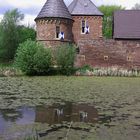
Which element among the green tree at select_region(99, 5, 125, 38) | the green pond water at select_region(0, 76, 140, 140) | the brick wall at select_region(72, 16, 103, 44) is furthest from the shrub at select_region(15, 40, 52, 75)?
the green tree at select_region(99, 5, 125, 38)

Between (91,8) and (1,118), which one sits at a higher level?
(91,8)

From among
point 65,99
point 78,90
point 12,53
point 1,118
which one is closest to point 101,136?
point 1,118

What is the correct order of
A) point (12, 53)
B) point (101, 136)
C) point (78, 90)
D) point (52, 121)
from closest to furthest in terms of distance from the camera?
point (101, 136), point (52, 121), point (78, 90), point (12, 53)

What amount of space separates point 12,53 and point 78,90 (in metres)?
33.4

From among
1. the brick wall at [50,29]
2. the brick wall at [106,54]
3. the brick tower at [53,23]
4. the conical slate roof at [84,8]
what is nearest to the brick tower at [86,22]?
the conical slate roof at [84,8]

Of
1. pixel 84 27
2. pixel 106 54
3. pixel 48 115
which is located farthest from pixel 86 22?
pixel 48 115

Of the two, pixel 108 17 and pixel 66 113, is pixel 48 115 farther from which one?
pixel 108 17

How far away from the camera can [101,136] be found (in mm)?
10344

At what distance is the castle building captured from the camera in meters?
38.9

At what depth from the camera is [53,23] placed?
3875 cm

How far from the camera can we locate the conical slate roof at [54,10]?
127 ft

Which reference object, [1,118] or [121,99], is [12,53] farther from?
[1,118]

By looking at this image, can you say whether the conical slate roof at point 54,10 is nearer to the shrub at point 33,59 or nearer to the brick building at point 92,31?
the brick building at point 92,31

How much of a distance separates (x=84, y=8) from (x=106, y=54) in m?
6.83
